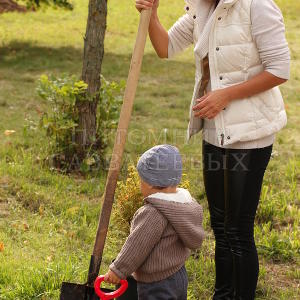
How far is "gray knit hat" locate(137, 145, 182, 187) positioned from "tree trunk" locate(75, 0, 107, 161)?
303 centimetres

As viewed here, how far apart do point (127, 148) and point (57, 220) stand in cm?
210

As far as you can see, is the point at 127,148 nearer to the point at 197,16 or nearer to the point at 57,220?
the point at 57,220

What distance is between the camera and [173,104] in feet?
30.0

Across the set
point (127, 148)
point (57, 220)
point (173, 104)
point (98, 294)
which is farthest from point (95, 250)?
point (173, 104)

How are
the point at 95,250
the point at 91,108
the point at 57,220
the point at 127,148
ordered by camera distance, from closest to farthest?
the point at 95,250, the point at 57,220, the point at 91,108, the point at 127,148

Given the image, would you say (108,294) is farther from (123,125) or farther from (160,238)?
(123,125)

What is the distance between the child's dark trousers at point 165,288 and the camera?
10.2 ft

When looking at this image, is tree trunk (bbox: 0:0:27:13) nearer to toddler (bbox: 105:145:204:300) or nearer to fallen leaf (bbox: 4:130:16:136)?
fallen leaf (bbox: 4:130:16:136)

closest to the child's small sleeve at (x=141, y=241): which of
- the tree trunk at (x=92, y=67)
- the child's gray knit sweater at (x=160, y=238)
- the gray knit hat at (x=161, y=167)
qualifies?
the child's gray knit sweater at (x=160, y=238)

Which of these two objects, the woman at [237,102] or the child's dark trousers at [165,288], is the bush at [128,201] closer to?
the woman at [237,102]

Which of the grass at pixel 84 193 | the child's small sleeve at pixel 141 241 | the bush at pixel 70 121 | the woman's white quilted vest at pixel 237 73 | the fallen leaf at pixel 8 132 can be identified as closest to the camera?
the child's small sleeve at pixel 141 241

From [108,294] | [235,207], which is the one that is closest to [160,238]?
[108,294]

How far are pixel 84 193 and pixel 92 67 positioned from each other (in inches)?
44.8

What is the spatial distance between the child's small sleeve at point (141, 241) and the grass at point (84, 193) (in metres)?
0.86
